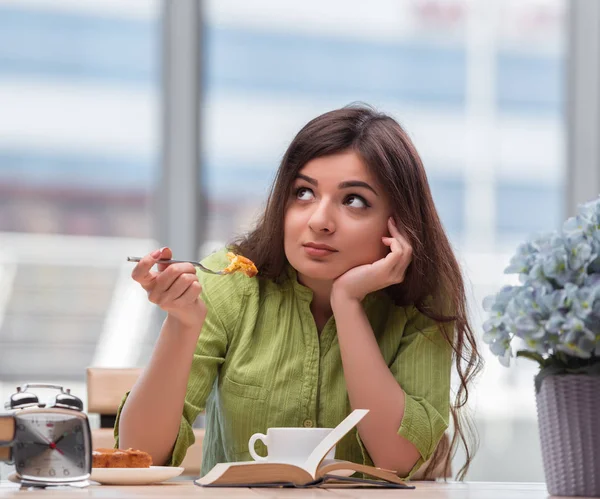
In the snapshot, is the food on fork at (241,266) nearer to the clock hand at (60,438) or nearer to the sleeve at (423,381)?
the sleeve at (423,381)

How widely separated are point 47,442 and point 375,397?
22.9 inches

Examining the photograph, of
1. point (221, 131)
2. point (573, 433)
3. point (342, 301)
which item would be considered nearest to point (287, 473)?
point (573, 433)

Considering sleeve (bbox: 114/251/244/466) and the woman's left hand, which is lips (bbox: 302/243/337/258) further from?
sleeve (bbox: 114/251/244/466)

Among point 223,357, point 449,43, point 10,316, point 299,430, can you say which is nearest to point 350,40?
point 449,43

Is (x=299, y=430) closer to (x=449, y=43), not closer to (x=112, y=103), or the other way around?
(x=112, y=103)

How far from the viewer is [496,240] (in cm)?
304

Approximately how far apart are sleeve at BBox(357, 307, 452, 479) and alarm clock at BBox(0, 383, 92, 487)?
566mm

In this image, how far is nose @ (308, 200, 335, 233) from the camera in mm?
1489

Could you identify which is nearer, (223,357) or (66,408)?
(66,408)

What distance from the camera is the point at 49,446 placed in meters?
1.02

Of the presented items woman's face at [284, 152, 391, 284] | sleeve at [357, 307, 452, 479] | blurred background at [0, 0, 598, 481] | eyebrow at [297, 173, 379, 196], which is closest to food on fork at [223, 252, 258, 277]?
woman's face at [284, 152, 391, 284]

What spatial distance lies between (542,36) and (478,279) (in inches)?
33.5

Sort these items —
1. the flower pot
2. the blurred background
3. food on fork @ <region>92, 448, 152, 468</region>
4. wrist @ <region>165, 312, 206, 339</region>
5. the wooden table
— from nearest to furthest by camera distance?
the wooden table → the flower pot → food on fork @ <region>92, 448, 152, 468</region> → wrist @ <region>165, 312, 206, 339</region> → the blurred background

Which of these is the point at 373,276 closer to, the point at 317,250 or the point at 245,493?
the point at 317,250
